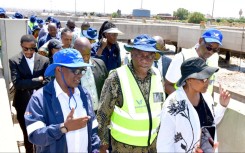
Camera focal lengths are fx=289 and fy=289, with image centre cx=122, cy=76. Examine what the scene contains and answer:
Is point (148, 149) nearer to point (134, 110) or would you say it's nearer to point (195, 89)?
point (134, 110)

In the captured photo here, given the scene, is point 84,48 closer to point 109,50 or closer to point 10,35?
point 109,50

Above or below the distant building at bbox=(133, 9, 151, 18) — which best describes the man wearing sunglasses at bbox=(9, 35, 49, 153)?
below

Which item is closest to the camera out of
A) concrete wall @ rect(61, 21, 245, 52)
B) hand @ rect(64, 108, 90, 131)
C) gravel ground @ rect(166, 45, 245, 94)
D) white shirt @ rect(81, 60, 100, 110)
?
hand @ rect(64, 108, 90, 131)

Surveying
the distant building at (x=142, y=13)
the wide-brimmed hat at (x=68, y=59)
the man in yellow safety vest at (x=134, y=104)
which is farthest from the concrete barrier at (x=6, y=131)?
the distant building at (x=142, y=13)

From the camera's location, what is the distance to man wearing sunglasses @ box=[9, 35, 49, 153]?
3707mm

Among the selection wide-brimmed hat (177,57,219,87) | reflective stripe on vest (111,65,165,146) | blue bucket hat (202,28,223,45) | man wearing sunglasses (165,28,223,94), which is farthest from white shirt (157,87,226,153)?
blue bucket hat (202,28,223,45)

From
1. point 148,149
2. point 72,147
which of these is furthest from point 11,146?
point 148,149

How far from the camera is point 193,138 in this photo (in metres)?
2.16

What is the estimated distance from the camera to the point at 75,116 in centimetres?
231

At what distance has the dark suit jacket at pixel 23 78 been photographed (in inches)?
145

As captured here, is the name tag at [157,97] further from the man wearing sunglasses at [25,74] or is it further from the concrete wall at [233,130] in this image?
the man wearing sunglasses at [25,74]

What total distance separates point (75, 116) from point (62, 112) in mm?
111

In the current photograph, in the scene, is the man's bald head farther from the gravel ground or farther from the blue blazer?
the gravel ground

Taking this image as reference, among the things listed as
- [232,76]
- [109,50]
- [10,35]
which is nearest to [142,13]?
[232,76]
